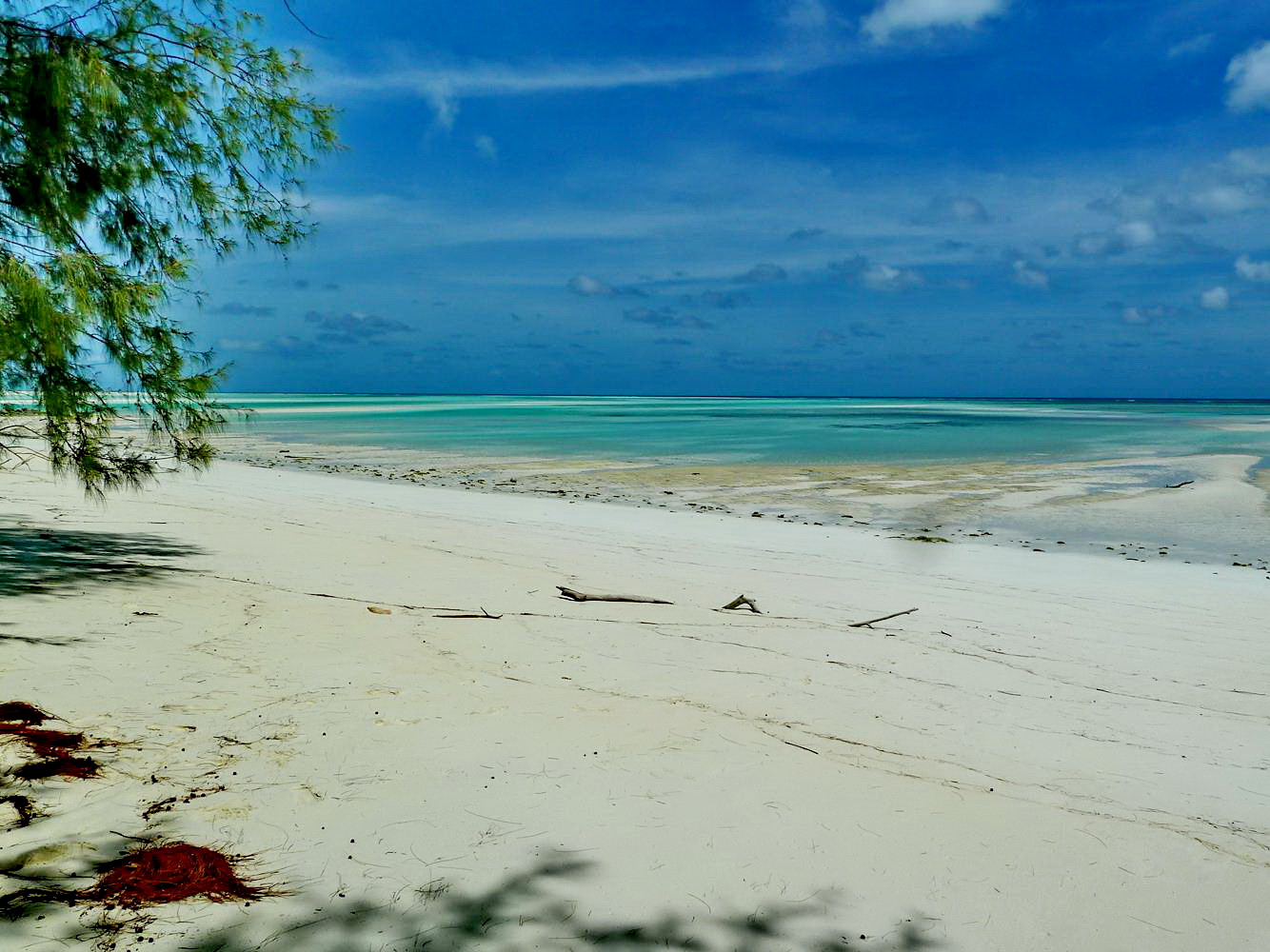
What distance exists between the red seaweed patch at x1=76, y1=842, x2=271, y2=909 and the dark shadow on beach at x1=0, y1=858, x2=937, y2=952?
8 centimetres

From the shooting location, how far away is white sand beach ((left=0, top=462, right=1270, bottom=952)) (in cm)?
316

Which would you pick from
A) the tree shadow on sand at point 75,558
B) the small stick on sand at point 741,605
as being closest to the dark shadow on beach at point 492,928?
the small stick on sand at point 741,605

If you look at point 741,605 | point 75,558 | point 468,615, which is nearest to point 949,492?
point 741,605

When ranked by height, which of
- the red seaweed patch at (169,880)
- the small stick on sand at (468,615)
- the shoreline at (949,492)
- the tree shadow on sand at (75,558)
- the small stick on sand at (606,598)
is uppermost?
the tree shadow on sand at (75,558)

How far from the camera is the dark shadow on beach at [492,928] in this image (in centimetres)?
Result: 284

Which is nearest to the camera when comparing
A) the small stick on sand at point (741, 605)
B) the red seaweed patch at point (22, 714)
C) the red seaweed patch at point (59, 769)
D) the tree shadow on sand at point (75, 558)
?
the red seaweed patch at point (59, 769)

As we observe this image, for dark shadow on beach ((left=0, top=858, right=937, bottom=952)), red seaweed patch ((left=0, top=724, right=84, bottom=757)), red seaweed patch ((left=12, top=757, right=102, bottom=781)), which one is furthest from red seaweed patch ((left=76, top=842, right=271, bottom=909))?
red seaweed patch ((left=0, top=724, right=84, bottom=757))

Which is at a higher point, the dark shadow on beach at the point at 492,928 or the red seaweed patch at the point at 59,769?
the red seaweed patch at the point at 59,769

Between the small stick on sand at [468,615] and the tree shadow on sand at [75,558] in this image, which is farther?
the tree shadow on sand at [75,558]

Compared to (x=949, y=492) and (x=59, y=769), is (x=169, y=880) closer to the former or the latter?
(x=59, y=769)

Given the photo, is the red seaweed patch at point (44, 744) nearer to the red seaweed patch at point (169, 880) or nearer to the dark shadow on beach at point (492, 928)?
the red seaweed patch at point (169, 880)

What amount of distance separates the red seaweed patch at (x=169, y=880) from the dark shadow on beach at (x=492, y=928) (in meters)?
0.08

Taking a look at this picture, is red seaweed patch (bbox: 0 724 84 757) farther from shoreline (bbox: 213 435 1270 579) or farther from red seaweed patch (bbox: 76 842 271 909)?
shoreline (bbox: 213 435 1270 579)

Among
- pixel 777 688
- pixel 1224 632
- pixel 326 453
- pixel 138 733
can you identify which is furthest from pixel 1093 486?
pixel 326 453
